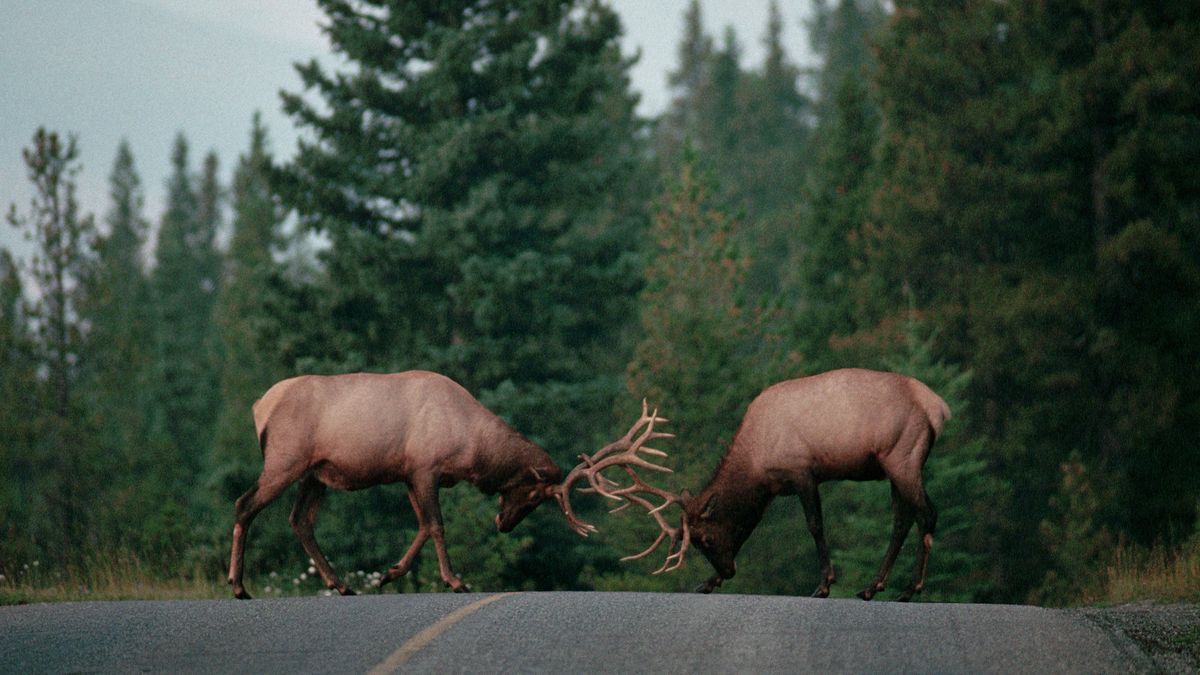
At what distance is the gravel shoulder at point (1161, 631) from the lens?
8.91m

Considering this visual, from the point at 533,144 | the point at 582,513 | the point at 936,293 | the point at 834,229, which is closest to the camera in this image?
the point at 533,144

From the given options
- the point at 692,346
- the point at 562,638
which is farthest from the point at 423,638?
the point at 692,346

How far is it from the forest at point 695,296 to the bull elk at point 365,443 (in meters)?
9.43

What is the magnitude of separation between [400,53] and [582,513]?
10.4 meters

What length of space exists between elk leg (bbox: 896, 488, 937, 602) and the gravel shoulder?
1.95m

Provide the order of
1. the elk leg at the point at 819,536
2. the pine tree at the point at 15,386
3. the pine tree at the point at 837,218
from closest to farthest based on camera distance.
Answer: the elk leg at the point at 819,536 < the pine tree at the point at 15,386 < the pine tree at the point at 837,218

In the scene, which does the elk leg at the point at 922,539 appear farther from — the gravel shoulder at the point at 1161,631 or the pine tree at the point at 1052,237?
the pine tree at the point at 1052,237

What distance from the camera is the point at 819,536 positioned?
1454 cm

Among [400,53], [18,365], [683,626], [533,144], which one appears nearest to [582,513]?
[533,144]

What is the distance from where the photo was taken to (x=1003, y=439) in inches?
1348

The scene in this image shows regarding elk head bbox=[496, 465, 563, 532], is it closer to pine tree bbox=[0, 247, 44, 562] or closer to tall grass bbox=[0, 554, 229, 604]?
tall grass bbox=[0, 554, 229, 604]

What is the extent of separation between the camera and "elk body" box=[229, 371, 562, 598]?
46.6ft

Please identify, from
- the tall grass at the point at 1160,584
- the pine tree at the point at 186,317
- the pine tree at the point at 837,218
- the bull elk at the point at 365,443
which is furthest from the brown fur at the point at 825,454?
the pine tree at the point at 186,317

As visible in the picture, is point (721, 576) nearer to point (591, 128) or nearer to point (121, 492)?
point (591, 128)
